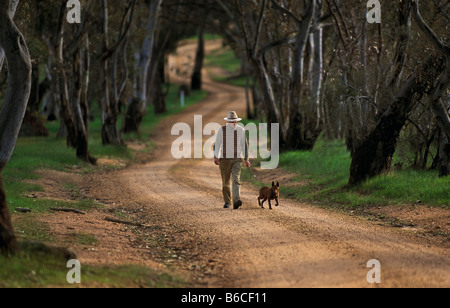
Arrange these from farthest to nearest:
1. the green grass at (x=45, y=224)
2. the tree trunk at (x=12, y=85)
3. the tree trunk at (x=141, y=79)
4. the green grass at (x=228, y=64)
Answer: the green grass at (x=228, y=64)
the tree trunk at (x=141, y=79)
the tree trunk at (x=12, y=85)
the green grass at (x=45, y=224)

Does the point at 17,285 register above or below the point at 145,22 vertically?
below

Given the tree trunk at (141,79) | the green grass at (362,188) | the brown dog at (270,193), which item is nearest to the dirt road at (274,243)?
the brown dog at (270,193)

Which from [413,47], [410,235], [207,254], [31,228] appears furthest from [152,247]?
[413,47]

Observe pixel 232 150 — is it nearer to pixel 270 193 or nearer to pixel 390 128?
pixel 270 193

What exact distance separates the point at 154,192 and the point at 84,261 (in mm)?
8846

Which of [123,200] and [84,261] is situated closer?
[84,261]

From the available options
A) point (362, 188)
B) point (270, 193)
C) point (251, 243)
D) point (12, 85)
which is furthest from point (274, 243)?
point (362, 188)

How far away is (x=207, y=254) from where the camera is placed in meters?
10.2

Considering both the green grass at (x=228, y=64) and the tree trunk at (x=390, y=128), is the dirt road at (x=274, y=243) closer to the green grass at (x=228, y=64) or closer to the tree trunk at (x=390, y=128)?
the tree trunk at (x=390, y=128)

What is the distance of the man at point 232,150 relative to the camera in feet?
47.0

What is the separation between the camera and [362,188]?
16.9m

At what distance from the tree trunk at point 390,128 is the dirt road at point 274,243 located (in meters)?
2.05

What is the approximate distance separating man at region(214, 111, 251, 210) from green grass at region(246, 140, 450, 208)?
3157 millimetres
